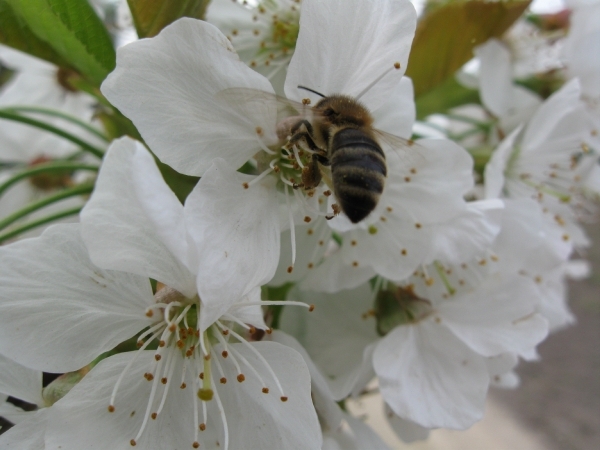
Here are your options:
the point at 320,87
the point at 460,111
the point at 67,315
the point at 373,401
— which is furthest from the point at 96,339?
the point at 373,401

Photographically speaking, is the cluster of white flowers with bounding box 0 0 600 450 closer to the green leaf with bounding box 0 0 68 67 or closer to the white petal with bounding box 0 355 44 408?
the white petal with bounding box 0 355 44 408

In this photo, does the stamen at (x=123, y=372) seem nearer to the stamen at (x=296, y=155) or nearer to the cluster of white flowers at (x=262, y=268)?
the cluster of white flowers at (x=262, y=268)

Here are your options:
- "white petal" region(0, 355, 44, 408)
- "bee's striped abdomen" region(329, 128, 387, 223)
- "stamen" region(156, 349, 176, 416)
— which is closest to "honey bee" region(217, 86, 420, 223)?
"bee's striped abdomen" region(329, 128, 387, 223)

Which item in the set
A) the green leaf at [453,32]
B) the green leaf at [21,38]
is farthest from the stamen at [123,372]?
the green leaf at [453,32]

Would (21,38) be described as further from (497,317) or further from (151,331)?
(497,317)

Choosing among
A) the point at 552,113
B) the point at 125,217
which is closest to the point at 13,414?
the point at 125,217

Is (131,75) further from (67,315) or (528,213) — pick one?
(528,213)
